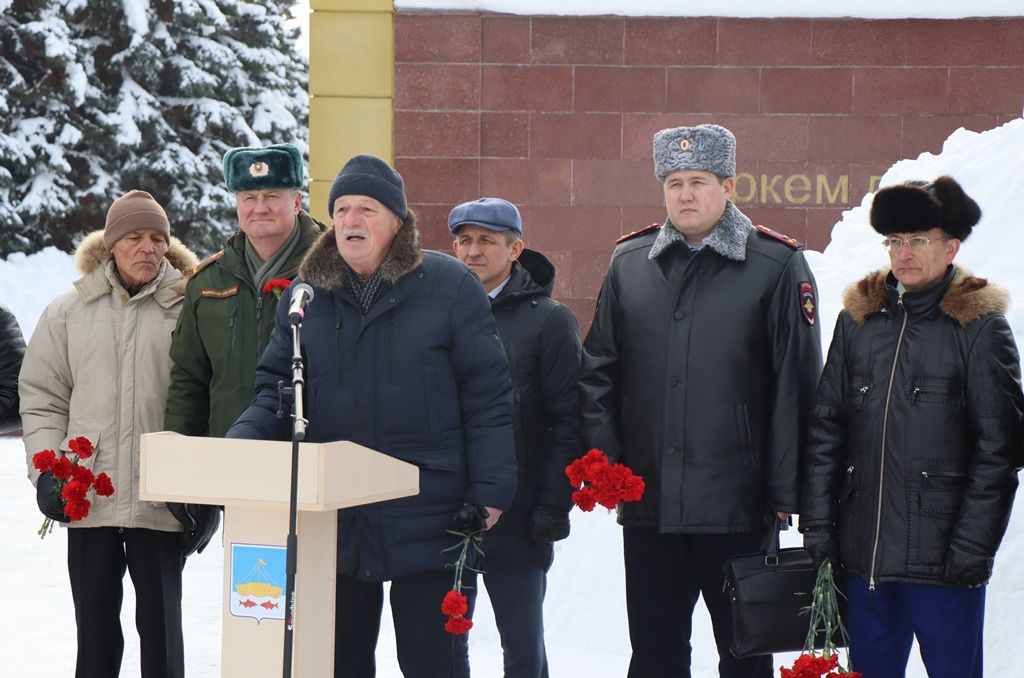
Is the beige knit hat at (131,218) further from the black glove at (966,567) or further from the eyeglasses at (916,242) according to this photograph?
the black glove at (966,567)

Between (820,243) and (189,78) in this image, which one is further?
(189,78)

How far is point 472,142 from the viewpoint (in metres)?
9.96

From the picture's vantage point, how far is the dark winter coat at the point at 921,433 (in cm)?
402

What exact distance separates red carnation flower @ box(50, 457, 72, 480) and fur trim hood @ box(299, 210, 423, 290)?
1261 millimetres

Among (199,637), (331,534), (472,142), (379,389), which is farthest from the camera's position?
(472,142)

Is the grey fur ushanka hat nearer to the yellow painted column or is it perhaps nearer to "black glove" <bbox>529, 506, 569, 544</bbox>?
"black glove" <bbox>529, 506, 569, 544</bbox>

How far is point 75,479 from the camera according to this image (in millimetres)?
4719

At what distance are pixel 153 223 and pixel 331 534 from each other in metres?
1.96

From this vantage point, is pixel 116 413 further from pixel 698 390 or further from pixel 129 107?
pixel 129 107

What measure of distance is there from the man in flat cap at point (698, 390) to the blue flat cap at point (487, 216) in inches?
22.6

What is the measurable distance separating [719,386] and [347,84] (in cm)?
631

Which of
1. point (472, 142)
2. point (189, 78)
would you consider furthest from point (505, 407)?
point (189, 78)

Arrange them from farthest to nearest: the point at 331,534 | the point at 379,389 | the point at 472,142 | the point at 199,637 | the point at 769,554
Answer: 1. the point at 472,142
2. the point at 199,637
3. the point at 769,554
4. the point at 379,389
5. the point at 331,534

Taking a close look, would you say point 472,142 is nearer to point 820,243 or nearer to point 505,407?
A: point 820,243
